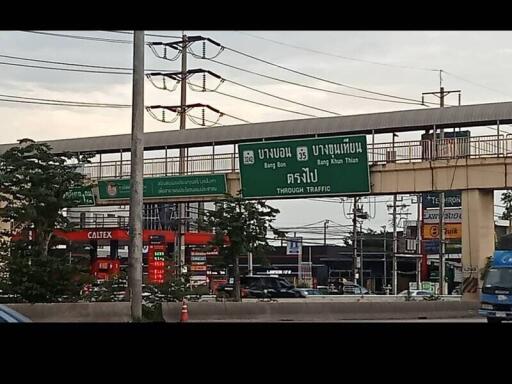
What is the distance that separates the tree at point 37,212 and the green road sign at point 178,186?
30.6 ft

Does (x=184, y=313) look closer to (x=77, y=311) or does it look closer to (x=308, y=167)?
(x=77, y=311)

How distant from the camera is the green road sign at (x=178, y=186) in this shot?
34656mm

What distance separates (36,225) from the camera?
2517 cm

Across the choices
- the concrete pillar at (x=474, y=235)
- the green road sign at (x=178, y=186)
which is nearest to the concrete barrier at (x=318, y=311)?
the concrete pillar at (x=474, y=235)

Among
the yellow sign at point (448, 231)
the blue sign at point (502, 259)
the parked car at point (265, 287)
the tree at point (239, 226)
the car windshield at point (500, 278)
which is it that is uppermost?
the yellow sign at point (448, 231)

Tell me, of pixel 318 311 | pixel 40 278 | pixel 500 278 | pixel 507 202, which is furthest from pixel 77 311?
pixel 507 202

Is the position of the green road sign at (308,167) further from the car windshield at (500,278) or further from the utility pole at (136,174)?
the utility pole at (136,174)

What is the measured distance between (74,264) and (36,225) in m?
1.69

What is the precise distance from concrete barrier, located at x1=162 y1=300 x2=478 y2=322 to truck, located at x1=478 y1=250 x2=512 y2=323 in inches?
192
